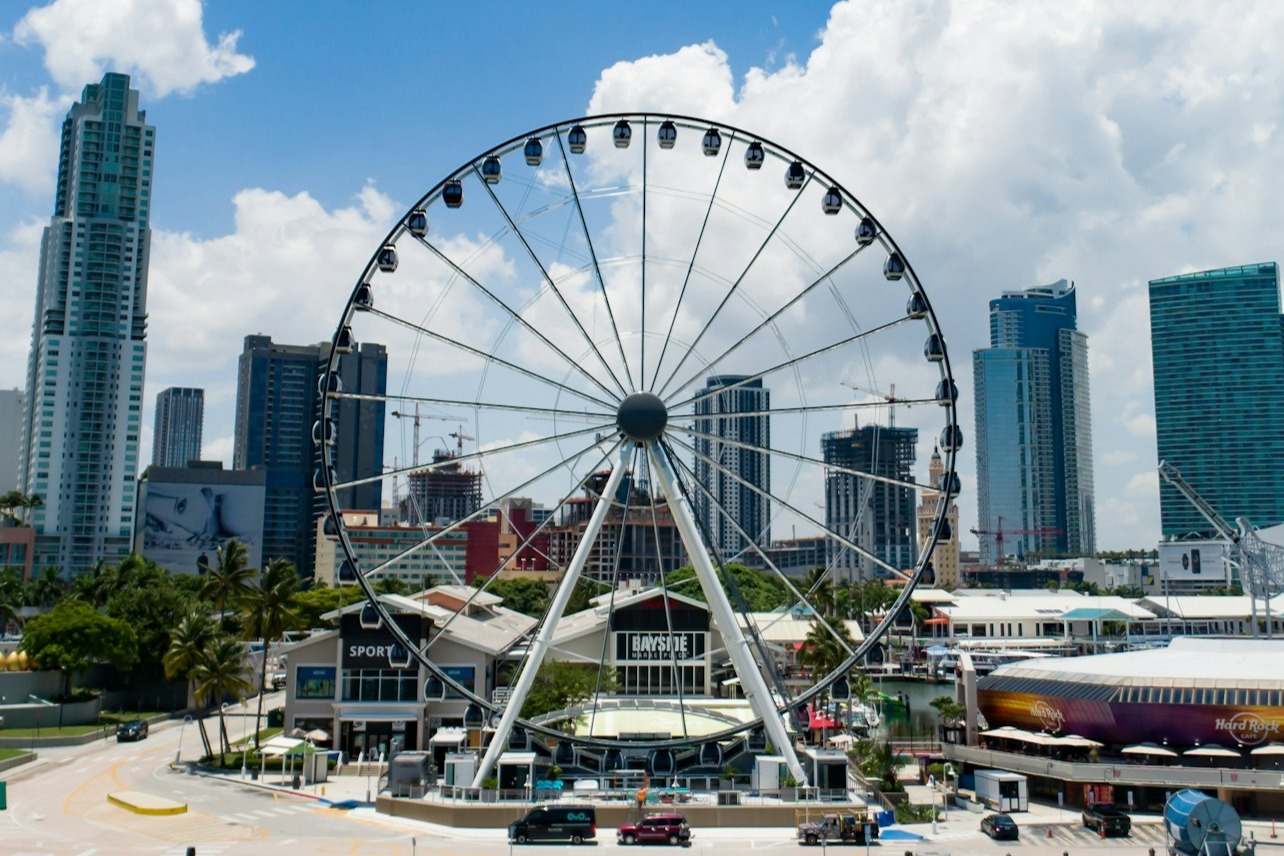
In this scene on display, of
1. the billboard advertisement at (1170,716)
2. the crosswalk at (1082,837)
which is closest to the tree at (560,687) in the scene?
the billboard advertisement at (1170,716)

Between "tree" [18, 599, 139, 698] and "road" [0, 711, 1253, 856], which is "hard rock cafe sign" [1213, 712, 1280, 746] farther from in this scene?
"tree" [18, 599, 139, 698]

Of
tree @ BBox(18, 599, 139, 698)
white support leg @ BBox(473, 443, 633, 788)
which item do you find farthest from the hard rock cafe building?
tree @ BBox(18, 599, 139, 698)

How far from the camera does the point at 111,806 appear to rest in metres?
46.4

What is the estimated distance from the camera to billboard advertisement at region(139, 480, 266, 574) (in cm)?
18925

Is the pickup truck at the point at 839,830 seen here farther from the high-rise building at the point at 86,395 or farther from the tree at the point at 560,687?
the high-rise building at the point at 86,395

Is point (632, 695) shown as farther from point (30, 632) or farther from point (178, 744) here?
point (30, 632)

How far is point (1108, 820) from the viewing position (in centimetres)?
4353

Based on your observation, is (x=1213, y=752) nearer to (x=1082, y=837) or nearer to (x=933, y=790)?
(x=1082, y=837)

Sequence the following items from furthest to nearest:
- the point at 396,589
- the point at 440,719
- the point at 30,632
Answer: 1. the point at 396,589
2. the point at 30,632
3. the point at 440,719

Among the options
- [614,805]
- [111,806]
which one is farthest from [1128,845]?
[111,806]

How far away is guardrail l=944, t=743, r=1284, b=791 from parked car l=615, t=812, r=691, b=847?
19.3m

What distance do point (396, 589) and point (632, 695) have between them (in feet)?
263

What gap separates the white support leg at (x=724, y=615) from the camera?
45.5 metres

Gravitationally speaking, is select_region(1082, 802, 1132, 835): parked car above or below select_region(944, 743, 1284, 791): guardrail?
below
